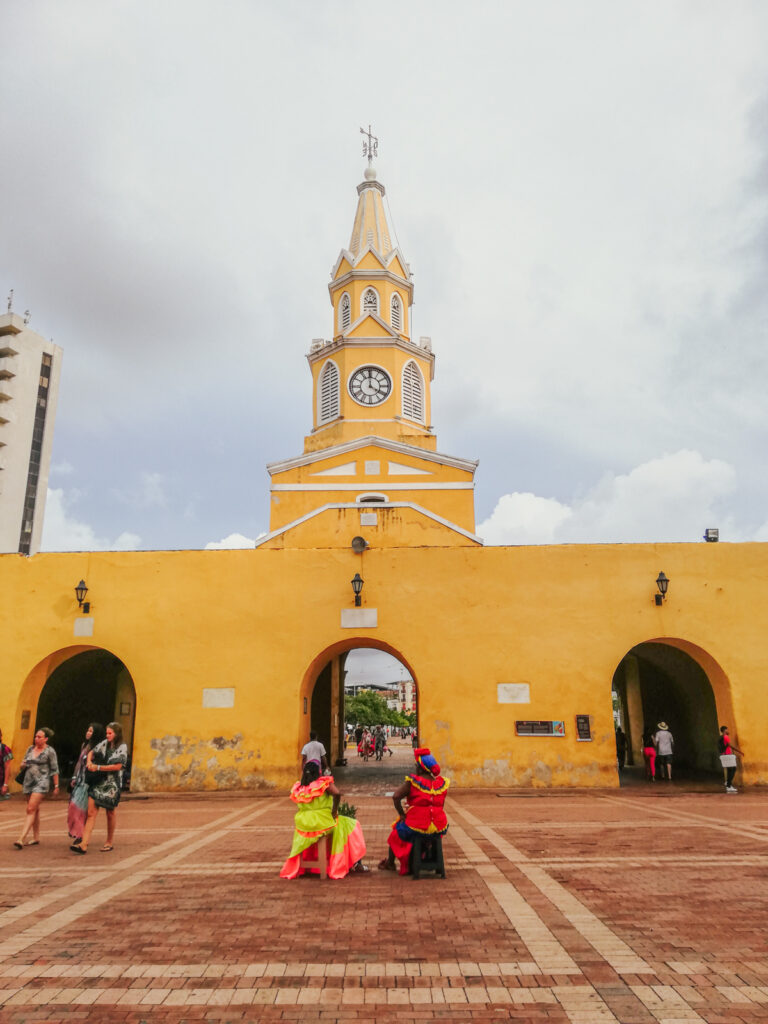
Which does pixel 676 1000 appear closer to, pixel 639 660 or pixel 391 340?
pixel 639 660

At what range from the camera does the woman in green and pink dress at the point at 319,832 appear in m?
6.97

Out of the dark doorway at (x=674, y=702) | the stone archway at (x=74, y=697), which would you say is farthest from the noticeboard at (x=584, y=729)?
the stone archway at (x=74, y=697)

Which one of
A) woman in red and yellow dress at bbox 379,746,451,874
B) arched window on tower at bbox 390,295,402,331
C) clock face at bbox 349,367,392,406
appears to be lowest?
woman in red and yellow dress at bbox 379,746,451,874

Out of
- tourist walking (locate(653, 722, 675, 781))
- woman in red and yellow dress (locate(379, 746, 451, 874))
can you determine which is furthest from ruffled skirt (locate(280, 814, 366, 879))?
tourist walking (locate(653, 722, 675, 781))

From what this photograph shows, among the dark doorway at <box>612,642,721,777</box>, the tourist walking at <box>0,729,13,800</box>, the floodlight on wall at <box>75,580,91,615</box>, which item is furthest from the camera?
the dark doorway at <box>612,642,721,777</box>

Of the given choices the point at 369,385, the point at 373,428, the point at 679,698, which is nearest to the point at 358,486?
the point at 373,428

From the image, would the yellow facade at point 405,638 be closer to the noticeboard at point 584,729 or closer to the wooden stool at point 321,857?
the noticeboard at point 584,729

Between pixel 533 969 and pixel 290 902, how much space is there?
246 centimetres

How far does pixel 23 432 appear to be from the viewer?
5372cm

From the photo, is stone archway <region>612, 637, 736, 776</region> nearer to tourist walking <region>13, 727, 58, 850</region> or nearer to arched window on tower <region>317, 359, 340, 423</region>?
tourist walking <region>13, 727, 58, 850</region>

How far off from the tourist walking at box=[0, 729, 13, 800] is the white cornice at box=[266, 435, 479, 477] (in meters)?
13.5

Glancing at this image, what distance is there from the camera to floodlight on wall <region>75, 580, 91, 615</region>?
1473cm

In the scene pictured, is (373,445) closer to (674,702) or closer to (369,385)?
(369,385)

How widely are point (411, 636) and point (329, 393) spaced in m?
17.6
